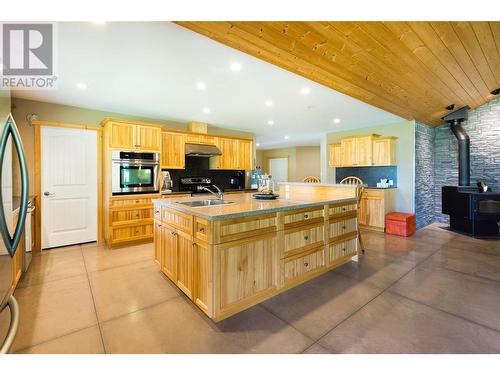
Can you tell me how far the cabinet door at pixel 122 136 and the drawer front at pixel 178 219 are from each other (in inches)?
81.0

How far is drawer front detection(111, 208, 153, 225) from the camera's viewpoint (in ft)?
12.7

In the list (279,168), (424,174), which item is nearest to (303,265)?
(424,174)

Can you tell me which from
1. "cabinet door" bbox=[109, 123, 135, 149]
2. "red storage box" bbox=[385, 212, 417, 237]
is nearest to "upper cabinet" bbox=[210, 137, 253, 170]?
"cabinet door" bbox=[109, 123, 135, 149]

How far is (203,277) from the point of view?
6.26 ft

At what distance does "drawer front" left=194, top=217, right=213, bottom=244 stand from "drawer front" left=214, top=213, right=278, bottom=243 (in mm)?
57

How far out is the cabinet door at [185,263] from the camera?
81.6 inches

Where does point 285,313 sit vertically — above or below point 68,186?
below

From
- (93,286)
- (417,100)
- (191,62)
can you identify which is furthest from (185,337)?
(417,100)

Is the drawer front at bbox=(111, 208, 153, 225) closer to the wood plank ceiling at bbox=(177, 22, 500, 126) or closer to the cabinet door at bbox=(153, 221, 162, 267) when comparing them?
the cabinet door at bbox=(153, 221, 162, 267)

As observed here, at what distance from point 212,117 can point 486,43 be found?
4.16 m

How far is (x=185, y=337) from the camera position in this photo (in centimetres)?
171

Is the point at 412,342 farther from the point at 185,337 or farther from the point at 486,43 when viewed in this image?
the point at 486,43

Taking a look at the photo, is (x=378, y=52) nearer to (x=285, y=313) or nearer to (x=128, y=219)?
(x=285, y=313)

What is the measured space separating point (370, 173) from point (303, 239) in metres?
4.34
